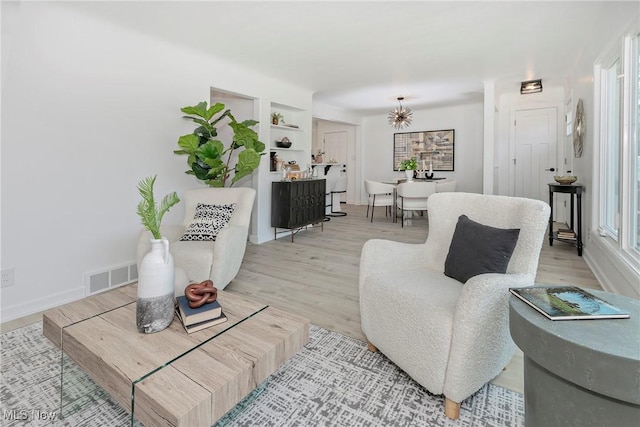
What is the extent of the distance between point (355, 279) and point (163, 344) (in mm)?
2073

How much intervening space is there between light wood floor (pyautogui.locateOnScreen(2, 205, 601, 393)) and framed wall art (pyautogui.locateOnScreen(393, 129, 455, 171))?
2899mm

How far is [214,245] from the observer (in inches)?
98.7

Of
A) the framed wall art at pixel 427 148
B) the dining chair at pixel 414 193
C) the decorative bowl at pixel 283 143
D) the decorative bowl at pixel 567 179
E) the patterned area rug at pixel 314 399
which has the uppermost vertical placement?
the framed wall art at pixel 427 148

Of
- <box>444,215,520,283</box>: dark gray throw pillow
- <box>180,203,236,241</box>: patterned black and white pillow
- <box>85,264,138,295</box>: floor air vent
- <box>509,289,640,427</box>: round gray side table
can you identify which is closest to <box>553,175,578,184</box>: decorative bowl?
<box>444,215,520,283</box>: dark gray throw pillow

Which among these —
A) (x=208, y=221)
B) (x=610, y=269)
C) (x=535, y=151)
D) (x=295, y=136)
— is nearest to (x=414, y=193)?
(x=295, y=136)

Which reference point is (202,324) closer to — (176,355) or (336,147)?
(176,355)

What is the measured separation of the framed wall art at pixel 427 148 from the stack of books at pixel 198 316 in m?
6.70

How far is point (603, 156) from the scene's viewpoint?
10.0 ft

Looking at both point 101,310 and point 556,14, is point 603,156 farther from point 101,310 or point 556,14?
point 101,310

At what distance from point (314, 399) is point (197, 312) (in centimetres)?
66

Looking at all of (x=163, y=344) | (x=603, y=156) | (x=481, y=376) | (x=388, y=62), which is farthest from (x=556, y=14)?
(x=163, y=344)

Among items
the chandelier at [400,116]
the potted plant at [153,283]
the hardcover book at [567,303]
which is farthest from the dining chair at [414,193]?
the potted plant at [153,283]

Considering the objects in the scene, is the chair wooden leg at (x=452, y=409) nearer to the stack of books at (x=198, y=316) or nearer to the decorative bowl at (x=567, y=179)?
the stack of books at (x=198, y=316)

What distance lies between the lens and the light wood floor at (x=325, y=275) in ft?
7.33
